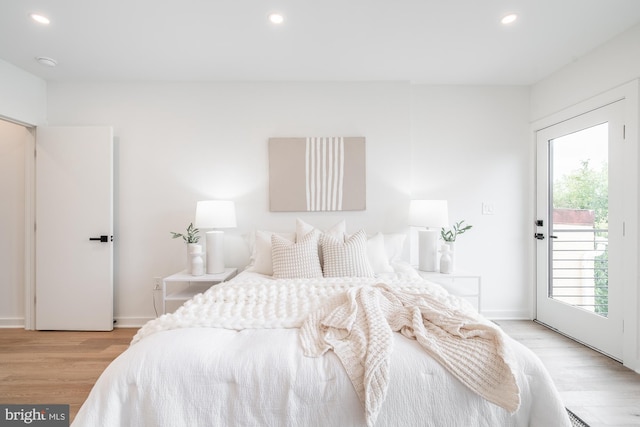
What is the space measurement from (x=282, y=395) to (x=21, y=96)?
369 cm

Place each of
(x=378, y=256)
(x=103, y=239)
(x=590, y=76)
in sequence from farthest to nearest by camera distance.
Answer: (x=103, y=239)
(x=378, y=256)
(x=590, y=76)

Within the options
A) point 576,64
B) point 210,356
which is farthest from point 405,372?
point 576,64

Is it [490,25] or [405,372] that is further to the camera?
[490,25]

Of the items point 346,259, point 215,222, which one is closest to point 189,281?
point 215,222

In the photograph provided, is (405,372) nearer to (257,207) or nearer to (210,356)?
(210,356)

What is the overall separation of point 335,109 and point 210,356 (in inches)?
103

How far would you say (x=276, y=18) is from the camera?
2113 millimetres

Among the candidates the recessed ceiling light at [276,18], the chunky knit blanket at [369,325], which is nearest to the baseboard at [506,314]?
the chunky knit blanket at [369,325]

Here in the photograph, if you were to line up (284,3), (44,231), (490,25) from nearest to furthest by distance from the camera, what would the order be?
(284,3)
(490,25)
(44,231)

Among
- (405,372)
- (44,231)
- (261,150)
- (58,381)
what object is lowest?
(58,381)

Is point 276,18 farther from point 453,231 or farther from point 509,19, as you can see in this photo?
point 453,231

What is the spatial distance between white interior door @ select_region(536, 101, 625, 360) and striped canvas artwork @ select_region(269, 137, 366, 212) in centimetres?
189

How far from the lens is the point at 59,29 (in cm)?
Answer: 222

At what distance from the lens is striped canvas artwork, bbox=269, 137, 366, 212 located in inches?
121
